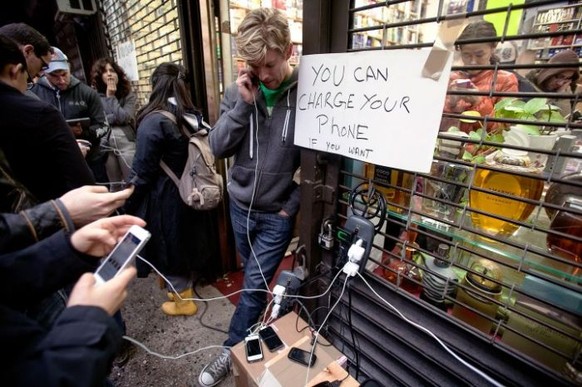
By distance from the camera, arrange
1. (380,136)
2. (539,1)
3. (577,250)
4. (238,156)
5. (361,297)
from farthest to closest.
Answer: (238,156), (361,297), (380,136), (577,250), (539,1)

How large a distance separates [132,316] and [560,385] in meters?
2.16

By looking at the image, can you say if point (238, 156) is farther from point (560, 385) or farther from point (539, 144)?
point (560, 385)

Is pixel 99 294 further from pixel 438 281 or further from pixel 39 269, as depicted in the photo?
pixel 438 281

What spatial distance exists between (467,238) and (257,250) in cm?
88

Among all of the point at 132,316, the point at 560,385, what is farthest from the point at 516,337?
the point at 132,316

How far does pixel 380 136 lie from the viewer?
730 millimetres

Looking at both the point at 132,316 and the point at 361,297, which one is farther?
the point at 132,316

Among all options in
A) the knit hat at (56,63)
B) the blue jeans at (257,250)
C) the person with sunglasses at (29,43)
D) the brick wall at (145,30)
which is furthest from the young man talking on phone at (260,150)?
the knit hat at (56,63)

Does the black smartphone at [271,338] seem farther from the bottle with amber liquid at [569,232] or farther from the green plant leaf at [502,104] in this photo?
the green plant leaf at [502,104]

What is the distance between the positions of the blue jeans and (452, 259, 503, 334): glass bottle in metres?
0.71

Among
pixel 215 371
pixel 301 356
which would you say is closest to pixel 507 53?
pixel 301 356

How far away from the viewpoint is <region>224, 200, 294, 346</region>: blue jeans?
128 centimetres

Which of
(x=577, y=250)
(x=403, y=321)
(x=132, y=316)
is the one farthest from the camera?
(x=132, y=316)

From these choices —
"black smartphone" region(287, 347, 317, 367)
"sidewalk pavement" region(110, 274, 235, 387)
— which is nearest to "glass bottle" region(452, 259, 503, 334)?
"black smartphone" region(287, 347, 317, 367)
